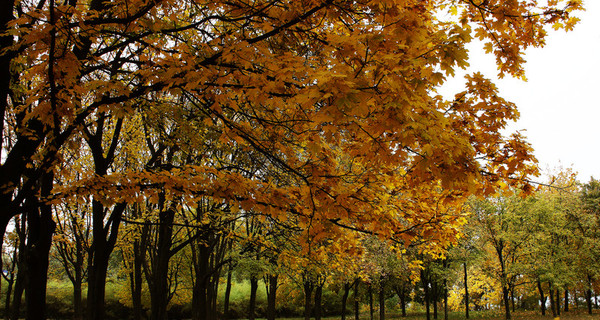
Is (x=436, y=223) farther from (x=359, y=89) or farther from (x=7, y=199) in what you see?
(x=7, y=199)

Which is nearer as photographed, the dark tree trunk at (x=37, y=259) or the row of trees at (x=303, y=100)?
the row of trees at (x=303, y=100)

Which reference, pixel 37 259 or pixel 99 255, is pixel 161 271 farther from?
pixel 37 259

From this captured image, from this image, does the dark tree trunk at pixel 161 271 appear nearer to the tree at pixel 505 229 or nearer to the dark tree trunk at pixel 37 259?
the dark tree trunk at pixel 37 259

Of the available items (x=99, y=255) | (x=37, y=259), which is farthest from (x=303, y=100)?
(x=99, y=255)

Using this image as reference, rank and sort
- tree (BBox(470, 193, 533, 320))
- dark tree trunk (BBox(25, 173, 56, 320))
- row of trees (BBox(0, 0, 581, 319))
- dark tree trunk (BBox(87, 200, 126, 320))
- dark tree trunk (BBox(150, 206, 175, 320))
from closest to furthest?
row of trees (BBox(0, 0, 581, 319)), dark tree trunk (BBox(25, 173, 56, 320)), dark tree trunk (BBox(87, 200, 126, 320)), dark tree trunk (BBox(150, 206, 175, 320)), tree (BBox(470, 193, 533, 320))

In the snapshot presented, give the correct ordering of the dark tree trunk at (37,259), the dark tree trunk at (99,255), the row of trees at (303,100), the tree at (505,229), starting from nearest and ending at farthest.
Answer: the row of trees at (303,100) → the dark tree trunk at (37,259) → the dark tree trunk at (99,255) → the tree at (505,229)

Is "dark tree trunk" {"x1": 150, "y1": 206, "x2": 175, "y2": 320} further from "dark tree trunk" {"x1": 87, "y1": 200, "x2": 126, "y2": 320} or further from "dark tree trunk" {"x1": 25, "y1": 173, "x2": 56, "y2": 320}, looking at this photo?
"dark tree trunk" {"x1": 25, "y1": 173, "x2": 56, "y2": 320}

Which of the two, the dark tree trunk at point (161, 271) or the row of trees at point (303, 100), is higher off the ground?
the row of trees at point (303, 100)

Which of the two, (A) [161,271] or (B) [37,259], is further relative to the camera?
(A) [161,271]

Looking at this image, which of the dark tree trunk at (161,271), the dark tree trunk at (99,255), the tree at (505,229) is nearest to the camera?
the dark tree trunk at (99,255)

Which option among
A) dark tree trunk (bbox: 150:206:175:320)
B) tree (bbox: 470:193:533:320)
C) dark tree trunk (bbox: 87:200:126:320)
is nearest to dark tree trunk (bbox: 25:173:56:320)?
dark tree trunk (bbox: 87:200:126:320)

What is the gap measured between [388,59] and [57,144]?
140 inches

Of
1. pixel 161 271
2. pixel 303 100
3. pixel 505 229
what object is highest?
pixel 303 100

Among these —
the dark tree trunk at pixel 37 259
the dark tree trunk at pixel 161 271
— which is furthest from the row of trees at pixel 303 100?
the dark tree trunk at pixel 161 271
